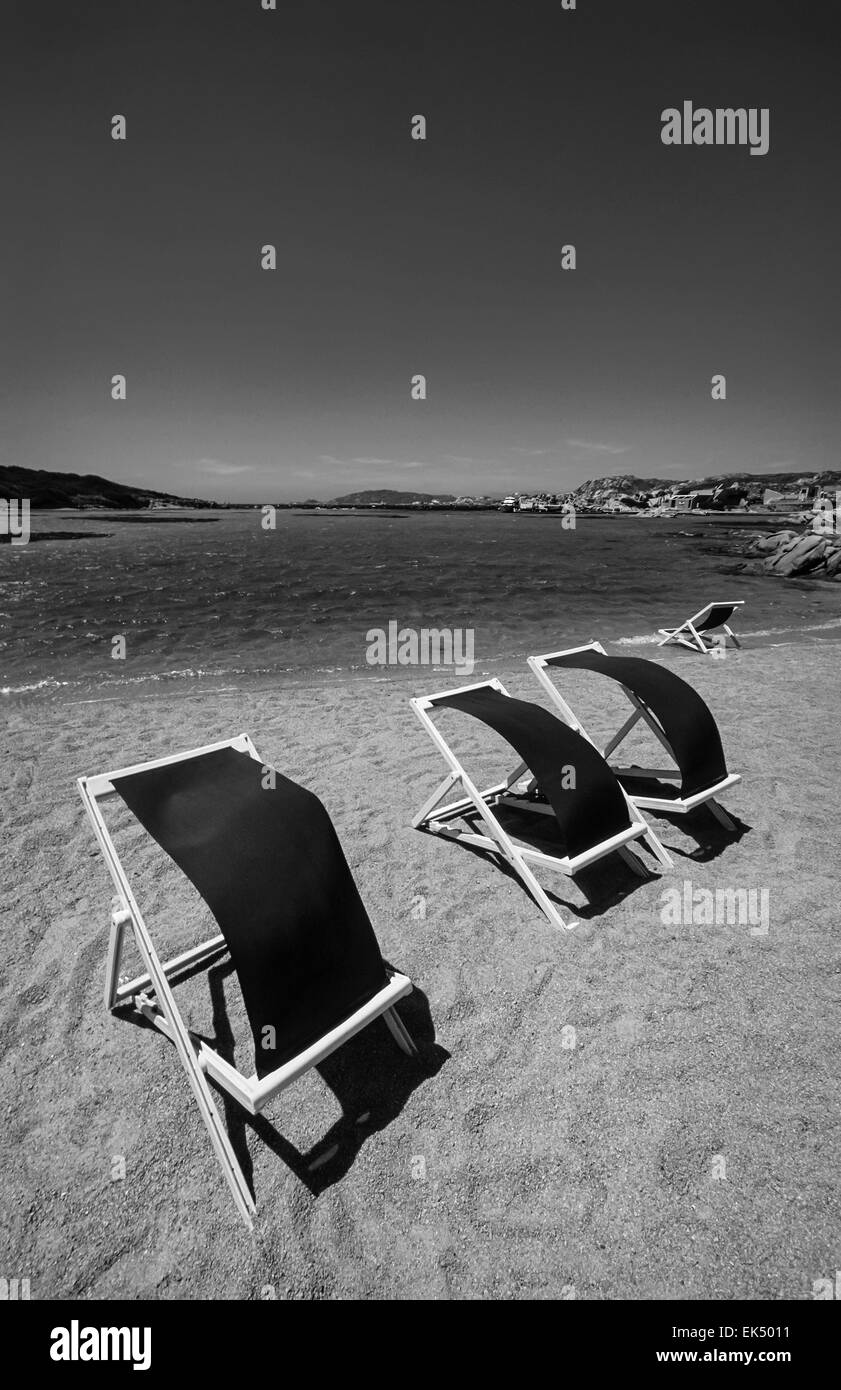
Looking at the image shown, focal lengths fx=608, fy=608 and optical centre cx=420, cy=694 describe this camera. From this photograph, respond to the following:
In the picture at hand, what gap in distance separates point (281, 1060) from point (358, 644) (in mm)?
12496

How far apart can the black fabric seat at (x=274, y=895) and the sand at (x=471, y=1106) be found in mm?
598

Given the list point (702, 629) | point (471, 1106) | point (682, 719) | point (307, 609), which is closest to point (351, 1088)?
point (471, 1106)

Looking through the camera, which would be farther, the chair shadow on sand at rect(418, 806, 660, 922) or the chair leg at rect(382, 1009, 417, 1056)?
the chair shadow on sand at rect(418, 806, 660, 922)

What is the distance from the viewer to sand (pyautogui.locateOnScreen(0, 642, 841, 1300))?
219cm

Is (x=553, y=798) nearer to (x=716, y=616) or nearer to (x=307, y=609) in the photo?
(x=716, y=616)

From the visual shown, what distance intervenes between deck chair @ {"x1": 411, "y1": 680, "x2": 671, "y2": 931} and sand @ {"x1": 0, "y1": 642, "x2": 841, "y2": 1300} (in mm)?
218

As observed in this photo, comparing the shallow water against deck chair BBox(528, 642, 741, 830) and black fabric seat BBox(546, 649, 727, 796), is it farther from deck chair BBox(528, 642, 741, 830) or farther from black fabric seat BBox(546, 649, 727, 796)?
black fabric seat BBox(546, 649, 727, 796)

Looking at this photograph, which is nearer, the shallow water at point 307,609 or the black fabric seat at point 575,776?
the black fabric seat at point 575,776

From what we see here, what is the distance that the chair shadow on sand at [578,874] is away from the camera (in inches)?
163

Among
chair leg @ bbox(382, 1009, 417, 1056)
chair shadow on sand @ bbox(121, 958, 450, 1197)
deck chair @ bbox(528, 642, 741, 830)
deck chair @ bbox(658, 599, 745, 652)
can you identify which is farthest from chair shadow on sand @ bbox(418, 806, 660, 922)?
deck chair @ bbox(658, 599, 745, 652)

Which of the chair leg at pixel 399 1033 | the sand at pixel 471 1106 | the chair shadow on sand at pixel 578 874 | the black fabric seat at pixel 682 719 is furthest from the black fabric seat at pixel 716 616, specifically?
the chair leg at pixel 399 1033

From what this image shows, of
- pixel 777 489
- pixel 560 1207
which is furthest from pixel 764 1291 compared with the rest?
pixel 777 489

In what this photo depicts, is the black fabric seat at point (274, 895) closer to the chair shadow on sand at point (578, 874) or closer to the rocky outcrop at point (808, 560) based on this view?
the chair shadow on sand at point (578, 874)

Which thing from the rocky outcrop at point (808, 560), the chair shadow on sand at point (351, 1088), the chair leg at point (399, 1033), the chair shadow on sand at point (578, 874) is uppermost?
the rocky outcrop at point (808, 560)
